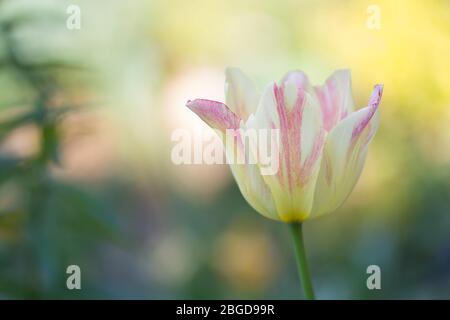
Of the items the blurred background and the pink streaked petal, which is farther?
the blurred background

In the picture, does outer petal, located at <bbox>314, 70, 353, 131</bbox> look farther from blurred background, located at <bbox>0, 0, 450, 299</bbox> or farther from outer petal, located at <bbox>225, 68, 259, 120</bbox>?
blurred background, located at <bbox>0, 0, 450, 299</bbox>

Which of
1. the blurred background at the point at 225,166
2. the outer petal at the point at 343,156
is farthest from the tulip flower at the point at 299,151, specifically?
the blurred background at the point at 225,166

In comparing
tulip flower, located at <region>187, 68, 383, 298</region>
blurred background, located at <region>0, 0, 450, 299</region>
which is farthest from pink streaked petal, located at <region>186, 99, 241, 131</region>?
blurred background, located at <region>0, 0, 450, 299</region>

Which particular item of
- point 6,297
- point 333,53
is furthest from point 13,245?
point 333,53

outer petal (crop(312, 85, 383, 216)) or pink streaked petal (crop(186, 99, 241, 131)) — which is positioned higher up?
pink streaked petal (crop(186, 99, 241, 131))

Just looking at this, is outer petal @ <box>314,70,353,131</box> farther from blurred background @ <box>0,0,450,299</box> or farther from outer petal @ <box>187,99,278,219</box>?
blurred background @ <box>0,0,450,299</box>

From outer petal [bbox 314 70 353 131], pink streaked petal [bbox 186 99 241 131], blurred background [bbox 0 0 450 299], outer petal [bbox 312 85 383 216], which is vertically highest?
blurred background [bbox 0 0 450 299]

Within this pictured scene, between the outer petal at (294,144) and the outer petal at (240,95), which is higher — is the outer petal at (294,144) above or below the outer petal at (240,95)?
below

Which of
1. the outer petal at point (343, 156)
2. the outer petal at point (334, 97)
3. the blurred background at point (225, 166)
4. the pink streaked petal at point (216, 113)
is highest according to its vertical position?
the blurred background at point (225, 166)

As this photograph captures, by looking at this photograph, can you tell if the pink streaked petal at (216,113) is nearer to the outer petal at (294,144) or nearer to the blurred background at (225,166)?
the outer petal at (294,144)
